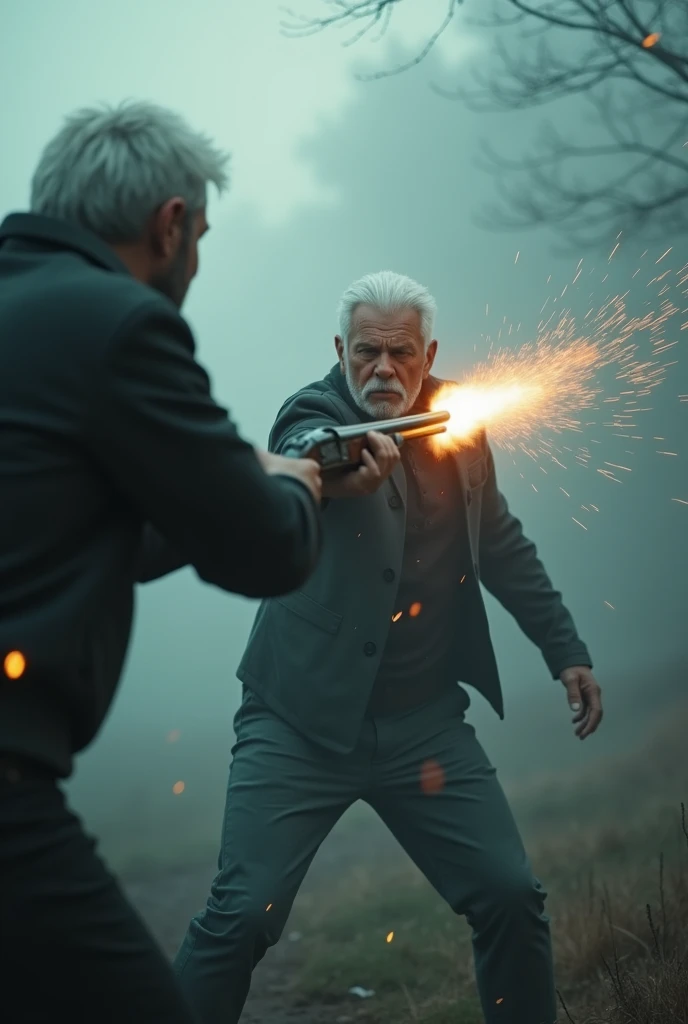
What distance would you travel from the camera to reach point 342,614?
2701 mm

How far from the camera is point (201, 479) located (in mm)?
1372

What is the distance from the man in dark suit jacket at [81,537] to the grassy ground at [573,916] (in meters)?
1.70

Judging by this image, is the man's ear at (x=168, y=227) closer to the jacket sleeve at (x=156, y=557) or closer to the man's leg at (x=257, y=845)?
the jacket sleeve at (x=156, y=557)

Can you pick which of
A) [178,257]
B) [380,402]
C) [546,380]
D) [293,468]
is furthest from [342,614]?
[546,380]

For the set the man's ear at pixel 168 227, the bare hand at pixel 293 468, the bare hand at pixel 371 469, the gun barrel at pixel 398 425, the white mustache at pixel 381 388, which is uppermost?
the white mustache at pixel 381 388

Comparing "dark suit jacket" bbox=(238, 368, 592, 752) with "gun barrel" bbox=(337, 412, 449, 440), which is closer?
"gun barrel" bbox=(337, 412, 449, 440)

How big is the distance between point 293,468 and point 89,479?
0.37 m

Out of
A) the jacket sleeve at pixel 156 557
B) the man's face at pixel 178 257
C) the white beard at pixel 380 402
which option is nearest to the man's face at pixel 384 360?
the white beard at pixel 380 402

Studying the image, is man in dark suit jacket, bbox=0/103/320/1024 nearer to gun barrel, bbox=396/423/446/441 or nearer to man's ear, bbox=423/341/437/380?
gun barrel, bbox=396/423/446/441

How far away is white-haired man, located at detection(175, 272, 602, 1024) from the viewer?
8.18ft

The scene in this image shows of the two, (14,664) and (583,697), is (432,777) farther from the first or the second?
(14,664)

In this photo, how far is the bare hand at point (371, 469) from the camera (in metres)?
2.10

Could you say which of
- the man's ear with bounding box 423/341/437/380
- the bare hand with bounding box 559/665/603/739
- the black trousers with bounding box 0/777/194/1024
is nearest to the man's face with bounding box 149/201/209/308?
the black trousers with bounding box 0/777/194/1024

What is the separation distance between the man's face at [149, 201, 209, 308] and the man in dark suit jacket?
0.13 meters
